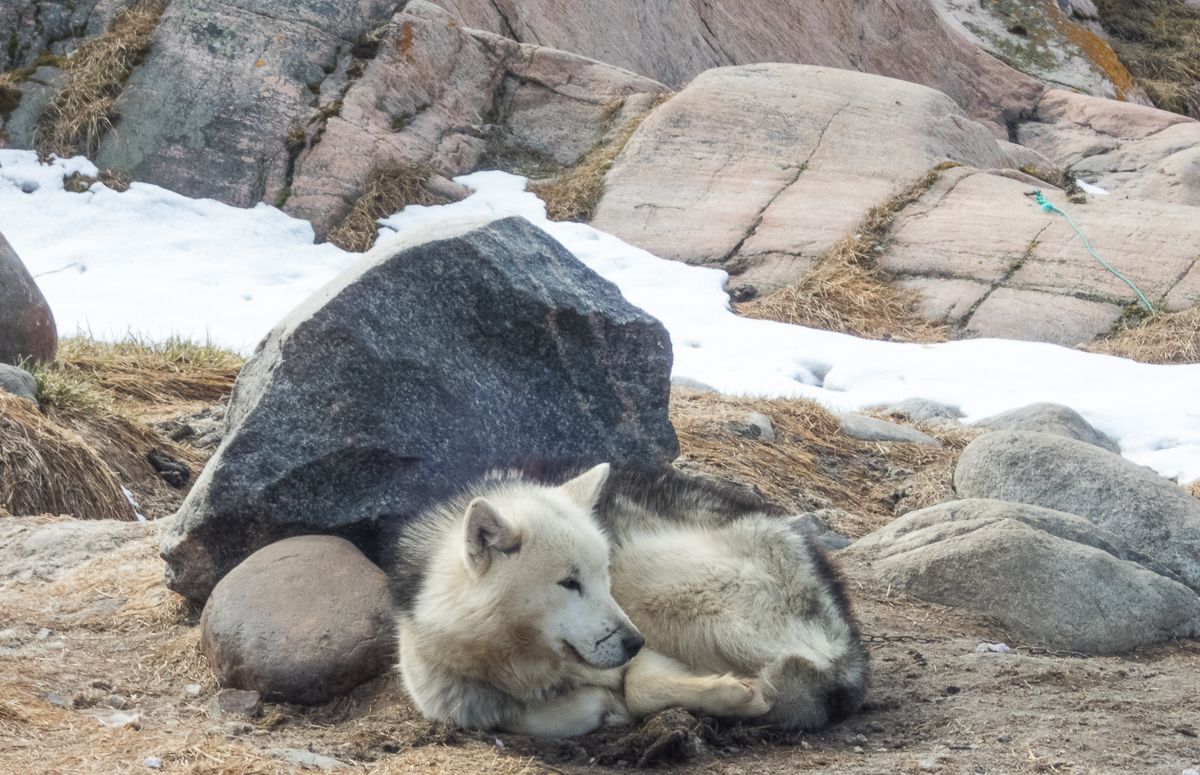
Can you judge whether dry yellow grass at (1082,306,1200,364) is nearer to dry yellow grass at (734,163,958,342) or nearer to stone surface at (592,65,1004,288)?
dry yellow grass at (734,163,958,342)

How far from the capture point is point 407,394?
3787 millimetres

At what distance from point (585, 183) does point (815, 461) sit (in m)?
6.52

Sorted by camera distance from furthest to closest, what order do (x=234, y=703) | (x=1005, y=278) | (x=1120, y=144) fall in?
(x=1120, y=144)
(x=1005, y=278)
(x=234, y=703)

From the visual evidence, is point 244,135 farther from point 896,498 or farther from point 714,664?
point 714,664

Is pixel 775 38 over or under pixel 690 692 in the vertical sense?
over

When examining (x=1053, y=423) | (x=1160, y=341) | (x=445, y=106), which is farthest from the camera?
(x=445, y=106)

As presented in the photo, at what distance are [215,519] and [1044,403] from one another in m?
6.30

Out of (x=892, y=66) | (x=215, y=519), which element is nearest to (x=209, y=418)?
(x=215, y=519)

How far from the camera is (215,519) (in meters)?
3.71

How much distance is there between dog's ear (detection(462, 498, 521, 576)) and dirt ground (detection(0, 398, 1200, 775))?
55 centimetres

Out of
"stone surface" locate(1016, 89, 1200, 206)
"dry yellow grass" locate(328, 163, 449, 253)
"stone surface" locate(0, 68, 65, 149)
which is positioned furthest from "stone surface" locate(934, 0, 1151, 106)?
"stone surface" locate(0, 68, 65, 149)

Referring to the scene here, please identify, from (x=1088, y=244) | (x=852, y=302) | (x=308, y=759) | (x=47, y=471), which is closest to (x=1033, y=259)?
(x=1088, y=244)

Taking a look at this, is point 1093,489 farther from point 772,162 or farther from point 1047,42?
point 1047,42

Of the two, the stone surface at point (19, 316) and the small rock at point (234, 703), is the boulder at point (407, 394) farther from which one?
the stone surface at point (19, 316)
